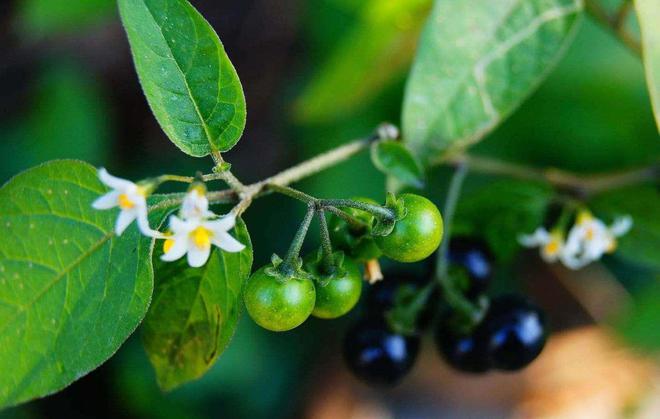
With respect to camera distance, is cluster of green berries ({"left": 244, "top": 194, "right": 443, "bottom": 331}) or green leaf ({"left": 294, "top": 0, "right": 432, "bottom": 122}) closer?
cluster of green berries ({"left": 244, "top": 194, "right": 443, "bottom": 331})

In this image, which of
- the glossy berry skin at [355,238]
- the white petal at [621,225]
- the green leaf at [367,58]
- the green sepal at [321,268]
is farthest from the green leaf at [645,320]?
the green sepal at [321,268]

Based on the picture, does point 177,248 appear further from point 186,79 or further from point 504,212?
point 504,212

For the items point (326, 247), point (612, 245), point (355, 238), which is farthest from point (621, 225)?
point (326, 247)

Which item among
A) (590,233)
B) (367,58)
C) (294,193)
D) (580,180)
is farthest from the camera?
(367,58)

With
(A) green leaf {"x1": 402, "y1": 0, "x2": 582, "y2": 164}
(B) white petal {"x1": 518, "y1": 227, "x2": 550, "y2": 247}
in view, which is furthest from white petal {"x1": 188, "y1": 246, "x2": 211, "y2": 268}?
(B) white petal {"x1": 518, "y1": 227, "x2": 550, "y2": 247}

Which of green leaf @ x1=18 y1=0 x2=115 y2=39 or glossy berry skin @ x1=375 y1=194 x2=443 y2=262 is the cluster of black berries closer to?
glossy berry skin @ x1=375 y1=194 x2=443 y2=262

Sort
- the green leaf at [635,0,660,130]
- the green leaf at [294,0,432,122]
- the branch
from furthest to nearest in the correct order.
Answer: the green leaf at [294,0,432,122] < the branch < the green leaf at [635,0,660,130]

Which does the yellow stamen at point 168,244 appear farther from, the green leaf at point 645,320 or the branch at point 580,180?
the green leaf at point 645,320

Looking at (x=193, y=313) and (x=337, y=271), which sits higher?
(x=337, y=271)
